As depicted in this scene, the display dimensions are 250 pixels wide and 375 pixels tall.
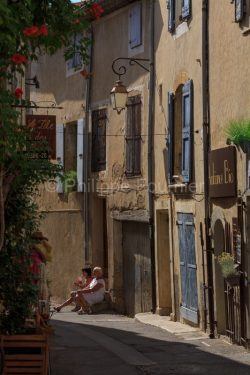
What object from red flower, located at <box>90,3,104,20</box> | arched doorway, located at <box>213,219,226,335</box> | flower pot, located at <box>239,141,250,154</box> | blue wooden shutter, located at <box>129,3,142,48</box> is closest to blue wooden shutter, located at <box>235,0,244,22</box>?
flower pot, located at <box>239,141,250,154</box>

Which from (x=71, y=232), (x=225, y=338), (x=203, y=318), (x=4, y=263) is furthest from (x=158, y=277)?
(x=4, y=263)

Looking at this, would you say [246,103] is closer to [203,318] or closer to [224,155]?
[224,155]

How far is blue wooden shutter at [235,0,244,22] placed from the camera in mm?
13047

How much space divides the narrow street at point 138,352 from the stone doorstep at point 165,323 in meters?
0.13

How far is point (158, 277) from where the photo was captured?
17703 millimetres

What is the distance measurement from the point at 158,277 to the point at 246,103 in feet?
18.5

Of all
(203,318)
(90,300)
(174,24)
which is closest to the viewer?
(203,318)

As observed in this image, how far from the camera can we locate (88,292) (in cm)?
1992

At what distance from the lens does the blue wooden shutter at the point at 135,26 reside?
1870 cm

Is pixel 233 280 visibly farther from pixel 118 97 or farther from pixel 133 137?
pixel 133 137

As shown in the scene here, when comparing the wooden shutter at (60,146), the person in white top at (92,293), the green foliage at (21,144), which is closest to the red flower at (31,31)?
the green foliage at (21,144)

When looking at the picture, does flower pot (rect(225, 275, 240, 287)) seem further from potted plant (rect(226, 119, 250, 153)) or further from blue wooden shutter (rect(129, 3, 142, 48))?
blue wooden shutter (rect(129, 3, 142, 48))

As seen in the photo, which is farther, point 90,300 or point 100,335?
point 90,300

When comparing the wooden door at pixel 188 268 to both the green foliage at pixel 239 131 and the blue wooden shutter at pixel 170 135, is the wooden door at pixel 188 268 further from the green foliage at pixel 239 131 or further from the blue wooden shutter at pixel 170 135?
the green foliage at pixel 239 131
